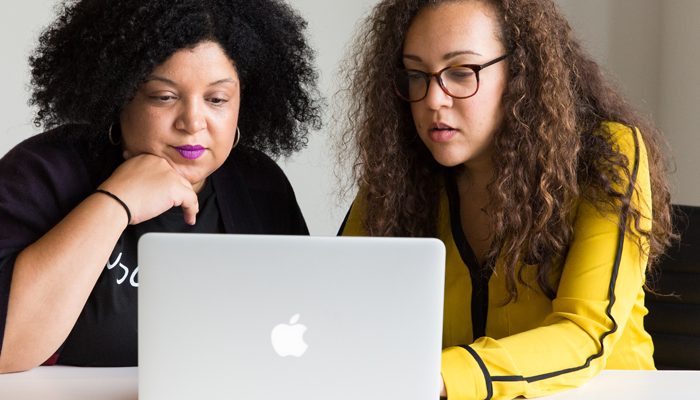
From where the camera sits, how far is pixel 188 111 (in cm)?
173

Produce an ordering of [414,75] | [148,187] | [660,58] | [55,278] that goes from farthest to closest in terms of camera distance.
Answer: [660,58] < [414,75] < [148,187] < [55,278]

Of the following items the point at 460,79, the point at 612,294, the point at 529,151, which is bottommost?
the point at 612,294

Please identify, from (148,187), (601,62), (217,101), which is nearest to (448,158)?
(217,101)

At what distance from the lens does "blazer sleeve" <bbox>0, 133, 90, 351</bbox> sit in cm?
165

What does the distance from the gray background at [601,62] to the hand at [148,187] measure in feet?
3.96

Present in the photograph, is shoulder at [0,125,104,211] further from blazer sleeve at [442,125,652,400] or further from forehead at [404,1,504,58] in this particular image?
blazer sleeve at [442,125,652,400]

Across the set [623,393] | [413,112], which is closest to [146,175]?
[413,112]

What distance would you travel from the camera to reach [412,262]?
48.0 inches

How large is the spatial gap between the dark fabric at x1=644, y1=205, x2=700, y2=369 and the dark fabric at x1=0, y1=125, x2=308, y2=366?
0.83 metres

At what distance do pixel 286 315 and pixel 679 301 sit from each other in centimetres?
116

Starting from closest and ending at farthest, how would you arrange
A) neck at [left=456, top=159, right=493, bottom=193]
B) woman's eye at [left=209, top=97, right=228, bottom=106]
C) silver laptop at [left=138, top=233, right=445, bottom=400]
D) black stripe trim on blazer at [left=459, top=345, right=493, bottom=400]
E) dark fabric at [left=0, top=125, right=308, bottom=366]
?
silver laptop at [left=138, top=233, right=445, bottom=400], black stripe trim on blazer at [left=459, top=345, right=493, bottom=400], dark fabric at [left=0, top=125, right=308, bottom=366], woman's eye at [left=209, top=97, right=228, bottom=106], neck at [left=456, top=159, right=493, bottom=193]

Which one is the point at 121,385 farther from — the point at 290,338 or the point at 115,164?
the point at 115,164

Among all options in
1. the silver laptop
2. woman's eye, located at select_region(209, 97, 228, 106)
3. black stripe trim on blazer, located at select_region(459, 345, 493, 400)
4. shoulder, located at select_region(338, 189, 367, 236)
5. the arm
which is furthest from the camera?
shoulder, located at select_region(338, 189, 367, 236)

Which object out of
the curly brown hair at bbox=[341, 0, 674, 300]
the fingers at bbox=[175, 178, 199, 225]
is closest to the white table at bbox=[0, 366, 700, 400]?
the curly brown hair at bbox=[341, 0, 674, 300]
